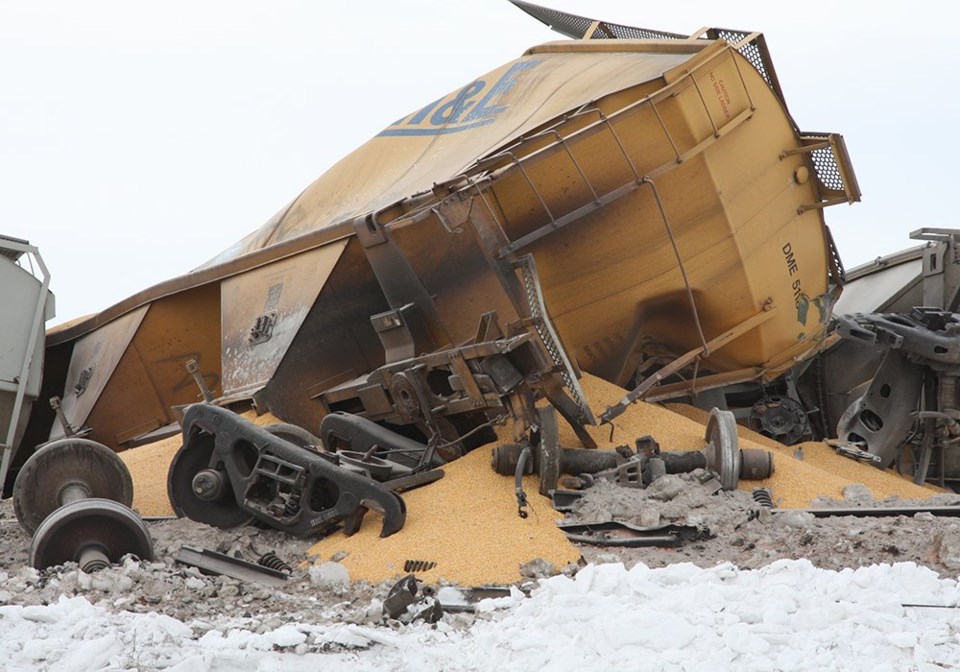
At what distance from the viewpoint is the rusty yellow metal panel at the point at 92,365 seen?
1020cm

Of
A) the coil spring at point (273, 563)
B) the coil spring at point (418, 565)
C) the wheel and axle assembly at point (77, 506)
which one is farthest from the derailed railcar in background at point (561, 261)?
the coil spring at point (273, 563)

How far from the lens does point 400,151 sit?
1030 centimetres

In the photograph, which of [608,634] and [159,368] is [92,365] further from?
[608,634]

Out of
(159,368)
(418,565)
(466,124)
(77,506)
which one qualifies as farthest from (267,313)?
(418,565)

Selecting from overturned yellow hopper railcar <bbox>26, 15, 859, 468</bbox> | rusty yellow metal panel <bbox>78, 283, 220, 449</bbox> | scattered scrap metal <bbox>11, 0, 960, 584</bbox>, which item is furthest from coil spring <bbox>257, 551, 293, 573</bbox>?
rusty yellow metal panel <bbox>78, 283, 220, 449</bbox>

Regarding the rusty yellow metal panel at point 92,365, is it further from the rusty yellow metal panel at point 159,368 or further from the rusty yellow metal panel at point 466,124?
the rusty yellow metal panel at point 466,124

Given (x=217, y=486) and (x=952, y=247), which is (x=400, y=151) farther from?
(x=952, y=247)

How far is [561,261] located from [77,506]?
3631 mm

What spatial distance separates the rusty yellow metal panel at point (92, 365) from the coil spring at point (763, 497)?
542cm

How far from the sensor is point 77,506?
593 centimetres

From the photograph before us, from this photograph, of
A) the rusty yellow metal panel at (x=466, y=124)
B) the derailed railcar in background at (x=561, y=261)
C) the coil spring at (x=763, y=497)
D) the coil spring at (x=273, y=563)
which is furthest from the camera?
the rusty yellow metal panel at (x=466, y=124)

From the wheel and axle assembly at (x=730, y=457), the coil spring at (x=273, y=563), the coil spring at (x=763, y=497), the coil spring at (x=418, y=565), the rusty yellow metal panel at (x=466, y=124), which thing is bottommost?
the coil spring at (x=763, y=497)

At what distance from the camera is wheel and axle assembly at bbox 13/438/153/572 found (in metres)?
5.87

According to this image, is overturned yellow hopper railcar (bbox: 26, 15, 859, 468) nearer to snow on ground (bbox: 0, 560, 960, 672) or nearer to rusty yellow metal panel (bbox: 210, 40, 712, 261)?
rusty yellow metal panel (bbox: 210, 40, 712, 261)
